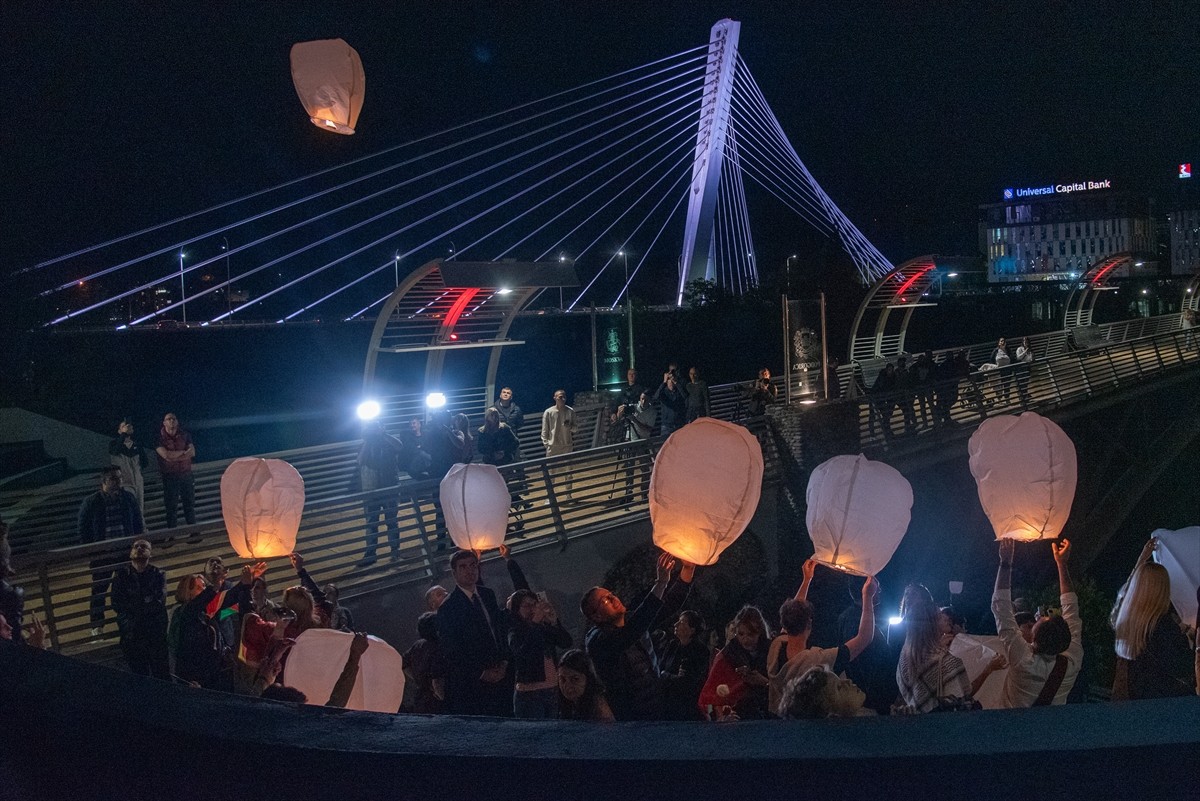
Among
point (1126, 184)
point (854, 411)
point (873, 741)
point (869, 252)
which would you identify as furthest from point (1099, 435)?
point (1126, 184)

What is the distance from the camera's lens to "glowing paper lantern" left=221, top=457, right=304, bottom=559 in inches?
271

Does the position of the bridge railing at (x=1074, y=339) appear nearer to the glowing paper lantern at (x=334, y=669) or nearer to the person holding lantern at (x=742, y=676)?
the person holding lantern at (x=742, y=676)

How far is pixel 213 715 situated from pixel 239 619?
14.9 ft

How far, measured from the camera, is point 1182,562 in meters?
5.55

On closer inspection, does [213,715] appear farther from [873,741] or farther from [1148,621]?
[1148,621]

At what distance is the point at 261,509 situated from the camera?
6.88 m

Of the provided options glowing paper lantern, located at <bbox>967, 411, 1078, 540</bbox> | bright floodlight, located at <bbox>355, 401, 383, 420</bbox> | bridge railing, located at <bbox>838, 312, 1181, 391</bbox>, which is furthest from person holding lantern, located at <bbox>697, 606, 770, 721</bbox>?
bridge railing, located at <bbox>838, 312, 1181, 391</bbox>

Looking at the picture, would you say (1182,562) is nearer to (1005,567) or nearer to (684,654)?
(1005,567)

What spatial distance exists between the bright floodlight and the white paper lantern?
7.10 m

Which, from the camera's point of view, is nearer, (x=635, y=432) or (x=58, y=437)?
(x=635, y=432)

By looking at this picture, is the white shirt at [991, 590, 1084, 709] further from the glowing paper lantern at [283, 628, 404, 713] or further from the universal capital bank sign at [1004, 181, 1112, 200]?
the universal capital bank sign at [1004, 181, 1112, 200]

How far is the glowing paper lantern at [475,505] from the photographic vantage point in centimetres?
726

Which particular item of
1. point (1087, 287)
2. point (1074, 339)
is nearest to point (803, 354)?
point (1074, 339)

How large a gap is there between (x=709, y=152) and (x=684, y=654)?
2879cm
